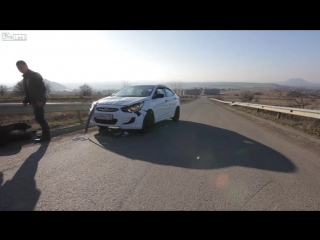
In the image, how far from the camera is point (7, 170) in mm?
3051

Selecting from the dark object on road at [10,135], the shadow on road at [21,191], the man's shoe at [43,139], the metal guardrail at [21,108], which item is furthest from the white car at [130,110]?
the metal guardrail at [21,108]

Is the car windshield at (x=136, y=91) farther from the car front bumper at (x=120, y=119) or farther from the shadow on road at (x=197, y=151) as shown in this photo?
the shadow on road at (x=197, y=151)

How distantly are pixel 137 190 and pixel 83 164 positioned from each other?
4.58ft

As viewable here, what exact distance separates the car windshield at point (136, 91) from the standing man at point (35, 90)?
2.53m

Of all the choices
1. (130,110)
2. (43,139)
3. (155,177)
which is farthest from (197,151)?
(43,139)

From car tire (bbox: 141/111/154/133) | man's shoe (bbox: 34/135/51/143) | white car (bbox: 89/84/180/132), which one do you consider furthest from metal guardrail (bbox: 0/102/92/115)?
car tire (bbox: 141/111/154/133)

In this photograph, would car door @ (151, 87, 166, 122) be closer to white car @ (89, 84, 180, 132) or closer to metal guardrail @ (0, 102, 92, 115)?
white car @ (89, 84, 180, 132)

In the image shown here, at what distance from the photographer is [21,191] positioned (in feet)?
7.94

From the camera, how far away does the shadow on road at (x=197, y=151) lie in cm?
366

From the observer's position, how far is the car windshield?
21.9 ft

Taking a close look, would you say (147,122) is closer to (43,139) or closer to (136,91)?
(136,91)

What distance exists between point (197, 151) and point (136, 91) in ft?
11.9

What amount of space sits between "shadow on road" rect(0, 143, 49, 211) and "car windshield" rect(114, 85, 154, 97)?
157 inches
